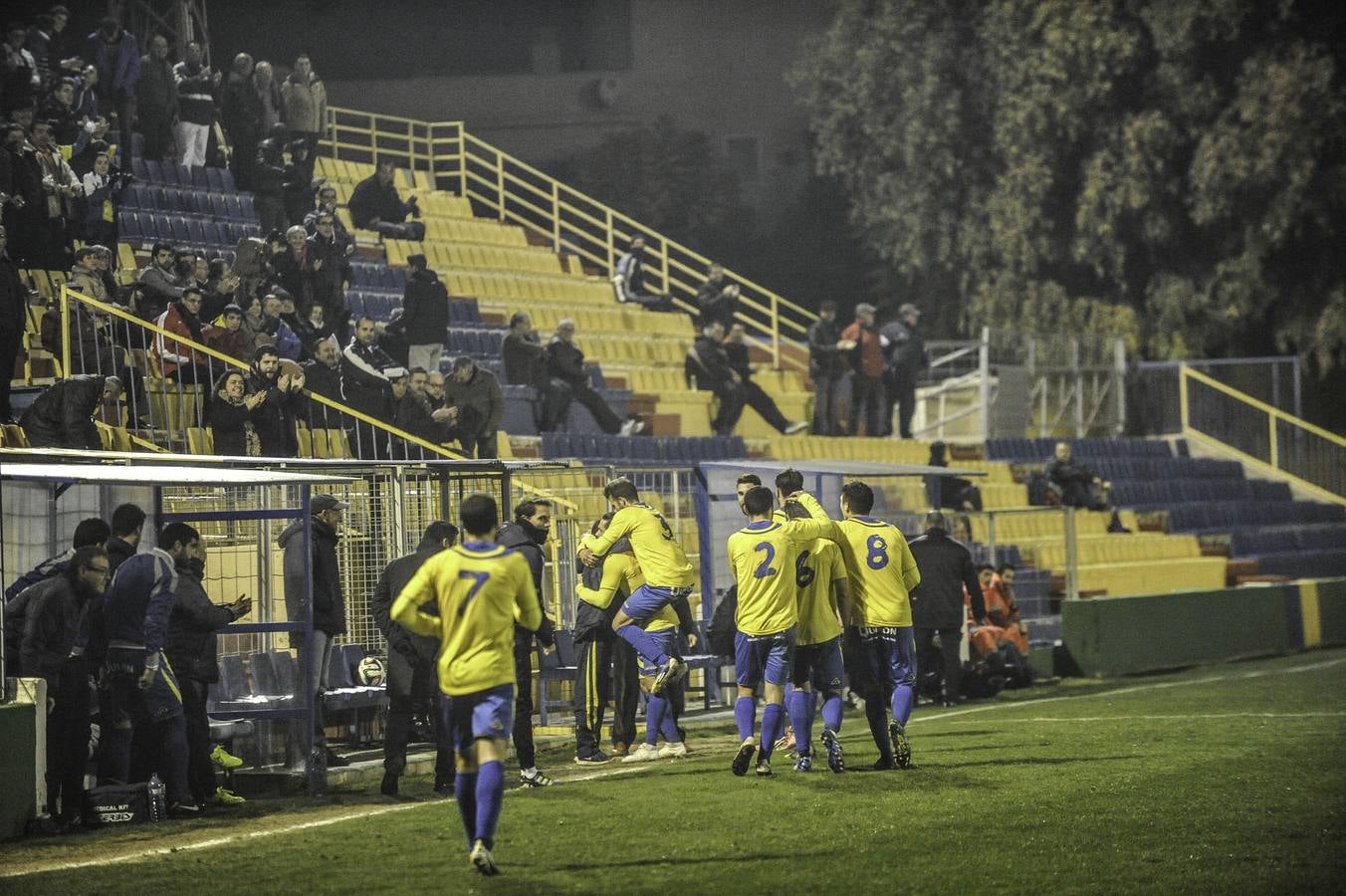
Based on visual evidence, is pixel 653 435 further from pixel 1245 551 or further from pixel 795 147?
pixel 795 147

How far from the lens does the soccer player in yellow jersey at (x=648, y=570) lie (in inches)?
508

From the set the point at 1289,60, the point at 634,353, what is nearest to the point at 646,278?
the point at 634,353

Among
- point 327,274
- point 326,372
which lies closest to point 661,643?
point 326,372

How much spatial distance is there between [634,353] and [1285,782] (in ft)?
59.7

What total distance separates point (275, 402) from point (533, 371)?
6.87 meters

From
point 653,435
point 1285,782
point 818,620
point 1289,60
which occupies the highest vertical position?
point 1289,60

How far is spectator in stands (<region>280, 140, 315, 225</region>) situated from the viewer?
23797 millimetres

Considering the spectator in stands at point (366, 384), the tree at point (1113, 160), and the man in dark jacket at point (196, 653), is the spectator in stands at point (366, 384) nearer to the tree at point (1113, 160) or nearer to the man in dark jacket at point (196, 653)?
the man in dark jacket at point (196, 653)

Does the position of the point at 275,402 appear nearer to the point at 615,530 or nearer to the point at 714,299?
the point at 615,530

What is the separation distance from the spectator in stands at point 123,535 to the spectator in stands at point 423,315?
1108 centimetres

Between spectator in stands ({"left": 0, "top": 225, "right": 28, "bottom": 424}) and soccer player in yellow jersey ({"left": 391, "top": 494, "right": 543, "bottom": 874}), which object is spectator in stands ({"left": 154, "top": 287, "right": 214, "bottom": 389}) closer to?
spectator in stands ({"left": 0, "top": 225, "right": 28, "bottom": 424})

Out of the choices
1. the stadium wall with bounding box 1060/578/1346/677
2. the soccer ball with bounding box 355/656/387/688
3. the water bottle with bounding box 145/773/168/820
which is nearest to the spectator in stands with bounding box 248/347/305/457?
the soccer ball with bounding box 355/656/387/688

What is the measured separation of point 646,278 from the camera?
35.2m

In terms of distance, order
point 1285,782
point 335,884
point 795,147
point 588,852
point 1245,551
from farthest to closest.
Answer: point 795,147, point 1245,551, point 1285,782, point 588,852, point 335,884
